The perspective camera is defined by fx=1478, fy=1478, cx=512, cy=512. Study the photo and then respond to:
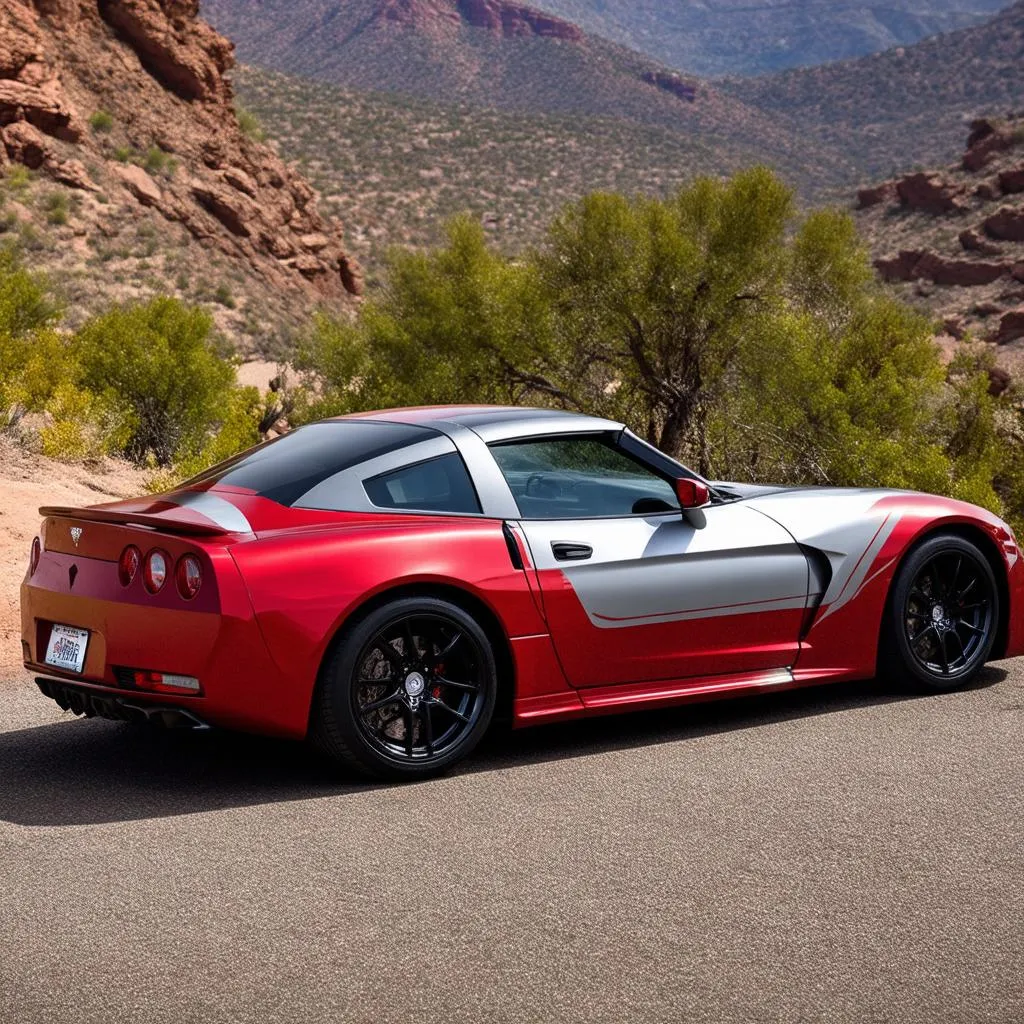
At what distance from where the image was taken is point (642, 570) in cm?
596

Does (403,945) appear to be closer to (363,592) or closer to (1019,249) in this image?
(363,592)

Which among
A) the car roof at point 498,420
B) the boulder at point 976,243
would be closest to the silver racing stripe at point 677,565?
the car roof at point 498,420

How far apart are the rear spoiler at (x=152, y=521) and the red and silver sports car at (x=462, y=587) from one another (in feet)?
0.03

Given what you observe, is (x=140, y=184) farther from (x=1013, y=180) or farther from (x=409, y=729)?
(x=409, y=729)

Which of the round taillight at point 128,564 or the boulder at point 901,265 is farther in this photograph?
the boulder at point 901,265

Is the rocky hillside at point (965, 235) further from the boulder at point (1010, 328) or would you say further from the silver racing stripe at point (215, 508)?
the silver racing stripe at point (215, 508)

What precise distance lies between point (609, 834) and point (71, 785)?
6.57 ft

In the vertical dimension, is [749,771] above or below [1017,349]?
below

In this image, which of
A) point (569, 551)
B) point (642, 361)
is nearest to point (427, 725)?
point (569, 551)

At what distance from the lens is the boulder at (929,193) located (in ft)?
237

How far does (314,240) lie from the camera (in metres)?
53.4

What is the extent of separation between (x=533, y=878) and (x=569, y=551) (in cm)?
169

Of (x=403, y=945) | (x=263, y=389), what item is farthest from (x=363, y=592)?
(x=263, y=389)

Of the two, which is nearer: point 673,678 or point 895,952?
point 895,952
